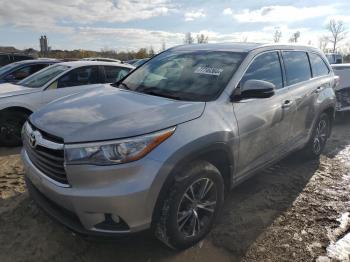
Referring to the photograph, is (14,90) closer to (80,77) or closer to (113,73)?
(80,77)

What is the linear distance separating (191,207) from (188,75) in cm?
143

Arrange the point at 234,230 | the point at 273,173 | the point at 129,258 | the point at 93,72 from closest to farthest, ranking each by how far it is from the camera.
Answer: the point at 129,258 < the point at 234,230 < the point at 273,173 < the point at 93,72

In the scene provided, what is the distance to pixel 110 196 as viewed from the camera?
2508 millimetres

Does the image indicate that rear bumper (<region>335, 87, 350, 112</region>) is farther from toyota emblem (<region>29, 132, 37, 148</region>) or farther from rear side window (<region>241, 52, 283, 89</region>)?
toyota emblem (<region>29, 132, 37, 148</region>)

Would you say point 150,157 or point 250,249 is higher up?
point 150,157

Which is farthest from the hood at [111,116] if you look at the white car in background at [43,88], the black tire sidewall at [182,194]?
the white car in background at [43,88]

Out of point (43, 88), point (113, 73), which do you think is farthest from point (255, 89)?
point (113, 73)

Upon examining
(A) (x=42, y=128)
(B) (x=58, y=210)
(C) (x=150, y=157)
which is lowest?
(B) (x=58, y=210)

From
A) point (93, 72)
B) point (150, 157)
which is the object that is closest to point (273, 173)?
point (150, 157)

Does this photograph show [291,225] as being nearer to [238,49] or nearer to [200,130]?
[200,130]

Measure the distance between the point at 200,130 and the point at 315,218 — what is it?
188cm

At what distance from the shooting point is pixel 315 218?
3.84m

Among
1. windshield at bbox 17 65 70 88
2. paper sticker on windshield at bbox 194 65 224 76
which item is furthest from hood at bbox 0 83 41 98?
paper sticker on windshield at bbox 194 65 224 76

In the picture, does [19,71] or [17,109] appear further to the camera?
[19,71]
